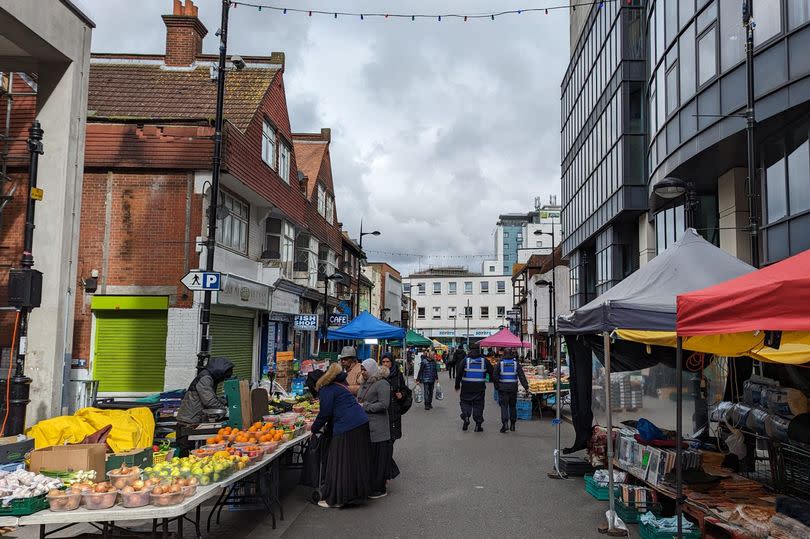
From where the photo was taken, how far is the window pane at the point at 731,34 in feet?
52.2

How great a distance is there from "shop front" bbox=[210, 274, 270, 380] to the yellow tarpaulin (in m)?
7.66

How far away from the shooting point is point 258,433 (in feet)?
27.4

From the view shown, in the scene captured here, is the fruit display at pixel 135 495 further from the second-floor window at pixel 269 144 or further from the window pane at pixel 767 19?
the second-floor window at pixel 269 144

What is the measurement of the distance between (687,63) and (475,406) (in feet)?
37.1

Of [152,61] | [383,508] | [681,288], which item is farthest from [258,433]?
[152,61]

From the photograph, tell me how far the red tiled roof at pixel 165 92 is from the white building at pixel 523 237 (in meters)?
59.2

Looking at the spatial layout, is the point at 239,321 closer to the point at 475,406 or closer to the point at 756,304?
the point at 475,406

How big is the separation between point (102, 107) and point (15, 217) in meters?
5.35

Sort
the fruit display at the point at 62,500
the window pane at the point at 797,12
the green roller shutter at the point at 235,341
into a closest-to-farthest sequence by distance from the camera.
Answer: the fruit display at the point at 62,500, the window pane at the point at 797,12, the green roller shutter at the point at 235,341

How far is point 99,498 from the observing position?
5.27 meters

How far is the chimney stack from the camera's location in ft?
71.8

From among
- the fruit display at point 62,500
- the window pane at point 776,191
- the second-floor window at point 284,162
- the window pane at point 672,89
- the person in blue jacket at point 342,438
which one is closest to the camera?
the fruit display at point 62,500

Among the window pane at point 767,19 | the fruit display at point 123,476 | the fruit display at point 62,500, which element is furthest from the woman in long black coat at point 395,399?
the window pane at point 767,19

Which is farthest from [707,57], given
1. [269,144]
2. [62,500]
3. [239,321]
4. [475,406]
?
[62,500]
